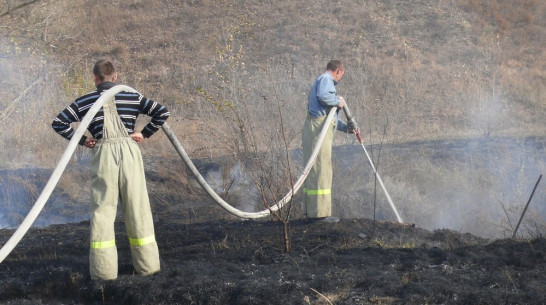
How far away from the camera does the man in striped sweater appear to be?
499 centimetres

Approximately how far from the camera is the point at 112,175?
4.98m

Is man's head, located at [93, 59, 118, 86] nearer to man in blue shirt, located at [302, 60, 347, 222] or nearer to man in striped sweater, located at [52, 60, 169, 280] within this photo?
man in striped sweater, located at [52, 60, 169, 280]

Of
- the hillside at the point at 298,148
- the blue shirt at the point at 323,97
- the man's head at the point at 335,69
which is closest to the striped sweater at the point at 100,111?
the hillside at the point at 298,148

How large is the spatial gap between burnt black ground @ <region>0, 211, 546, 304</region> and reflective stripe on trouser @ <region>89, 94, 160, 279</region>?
19 cm

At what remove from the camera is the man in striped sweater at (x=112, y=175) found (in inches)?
197

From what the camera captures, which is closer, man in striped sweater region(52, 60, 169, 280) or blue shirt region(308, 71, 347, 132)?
man in striped sweater region(52, 60, 169, 280)

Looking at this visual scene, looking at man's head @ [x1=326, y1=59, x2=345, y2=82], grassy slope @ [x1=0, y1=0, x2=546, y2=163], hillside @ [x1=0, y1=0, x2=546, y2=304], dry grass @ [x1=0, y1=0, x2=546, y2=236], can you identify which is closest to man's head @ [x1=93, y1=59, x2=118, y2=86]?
hillside @ [x1=0, y1=0, x2=546, y2=304]

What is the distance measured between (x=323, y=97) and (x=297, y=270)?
263 cm

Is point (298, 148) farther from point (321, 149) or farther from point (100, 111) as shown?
point (100, 111)

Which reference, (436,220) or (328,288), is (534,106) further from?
(328,288)

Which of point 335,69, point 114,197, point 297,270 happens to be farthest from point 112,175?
point 335,69

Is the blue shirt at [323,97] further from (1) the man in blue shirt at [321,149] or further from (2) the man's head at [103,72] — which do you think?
(2) the man's head at [103,72]

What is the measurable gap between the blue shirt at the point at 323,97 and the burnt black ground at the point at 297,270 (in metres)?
1.28

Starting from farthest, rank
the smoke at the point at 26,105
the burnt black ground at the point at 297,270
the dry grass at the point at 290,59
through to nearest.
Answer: the dry grass at the point at 290,59, the smoke at the point at 26,105, the burnt black ground at the point at 297,270
